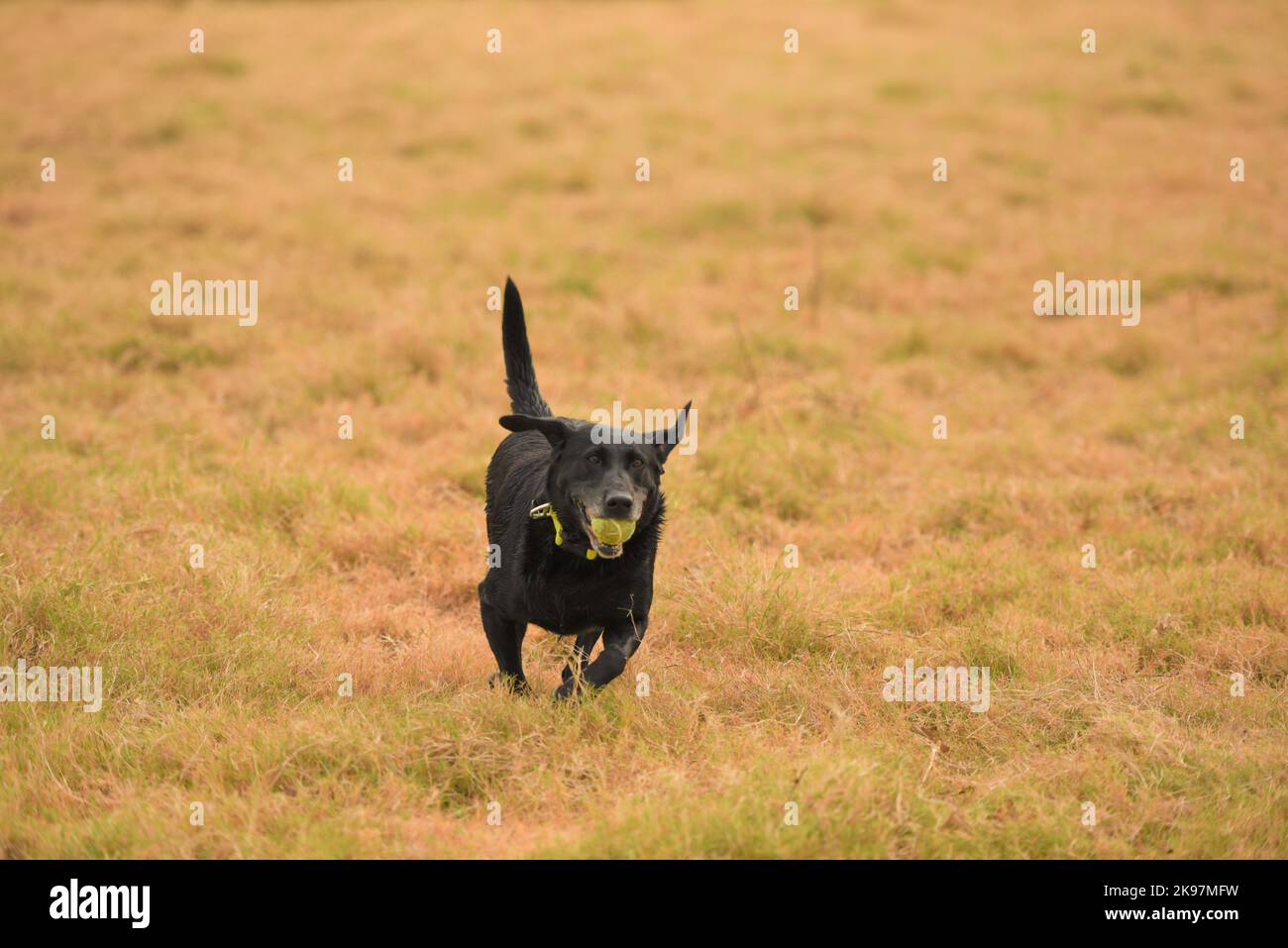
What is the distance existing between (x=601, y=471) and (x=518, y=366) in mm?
1343

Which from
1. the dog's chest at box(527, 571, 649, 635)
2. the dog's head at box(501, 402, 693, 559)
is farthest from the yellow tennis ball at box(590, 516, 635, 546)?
the dog's chest at box(527, 571, 649, 635)

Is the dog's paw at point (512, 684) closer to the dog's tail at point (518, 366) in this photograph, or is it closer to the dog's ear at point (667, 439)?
the dog's ear at point (667, 439)

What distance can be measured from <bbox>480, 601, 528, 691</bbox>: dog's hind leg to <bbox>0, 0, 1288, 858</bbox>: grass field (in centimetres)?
20

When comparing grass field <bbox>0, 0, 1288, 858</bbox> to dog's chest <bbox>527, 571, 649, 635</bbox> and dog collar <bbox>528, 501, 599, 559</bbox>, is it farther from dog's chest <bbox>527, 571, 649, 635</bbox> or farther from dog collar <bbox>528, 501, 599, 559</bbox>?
dog collar <bbox>528, 501, 599, 559</bbox>

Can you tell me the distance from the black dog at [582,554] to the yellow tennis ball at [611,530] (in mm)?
22

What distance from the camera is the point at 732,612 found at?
16.8ft

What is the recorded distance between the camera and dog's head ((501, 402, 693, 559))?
4016mm

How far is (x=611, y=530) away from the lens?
4.06 m

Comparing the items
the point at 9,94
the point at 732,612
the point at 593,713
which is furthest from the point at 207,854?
the point at 9,94

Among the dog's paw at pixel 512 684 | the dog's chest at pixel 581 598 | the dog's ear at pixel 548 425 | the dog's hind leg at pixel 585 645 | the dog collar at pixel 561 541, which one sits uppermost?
the dog's ear at pixel 548 425

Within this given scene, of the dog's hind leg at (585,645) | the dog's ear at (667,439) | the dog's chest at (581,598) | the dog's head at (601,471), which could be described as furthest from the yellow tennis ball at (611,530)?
the dog's hind leg at (585,645)

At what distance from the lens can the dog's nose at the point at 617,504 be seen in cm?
394
